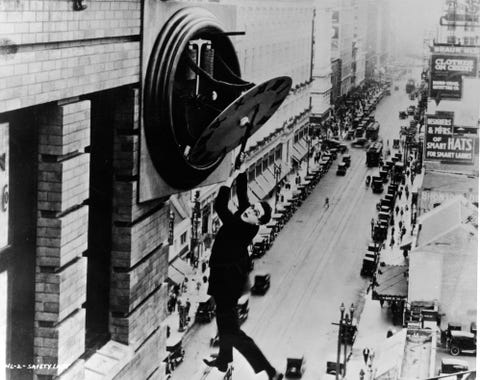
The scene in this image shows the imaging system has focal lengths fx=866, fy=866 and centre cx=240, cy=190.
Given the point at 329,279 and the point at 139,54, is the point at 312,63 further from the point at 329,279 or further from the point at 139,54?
the point at 139,54

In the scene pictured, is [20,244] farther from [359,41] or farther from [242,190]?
[359,41]

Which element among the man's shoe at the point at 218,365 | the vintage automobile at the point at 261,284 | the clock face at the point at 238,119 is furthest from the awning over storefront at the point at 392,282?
the clock face at the point at 238,119

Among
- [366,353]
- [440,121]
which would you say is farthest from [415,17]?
[366,353]

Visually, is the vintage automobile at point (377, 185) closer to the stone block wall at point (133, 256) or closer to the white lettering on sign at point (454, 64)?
the white lettering on sign at point (454, 64)

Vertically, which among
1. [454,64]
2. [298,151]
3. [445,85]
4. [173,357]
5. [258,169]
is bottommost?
[173,357]

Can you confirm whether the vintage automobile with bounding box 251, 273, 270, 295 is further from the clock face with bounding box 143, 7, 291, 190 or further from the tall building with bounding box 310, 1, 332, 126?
the tall building with bounding box 310, 1, 332, 126

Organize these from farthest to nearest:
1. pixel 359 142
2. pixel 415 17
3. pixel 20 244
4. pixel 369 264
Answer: pixel 359 142 → pixel 369 264 → pixel 415 17 → pixel 20 244
